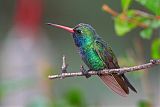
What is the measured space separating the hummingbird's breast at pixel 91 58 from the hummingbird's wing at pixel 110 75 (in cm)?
2

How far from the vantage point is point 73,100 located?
2965 millimetres

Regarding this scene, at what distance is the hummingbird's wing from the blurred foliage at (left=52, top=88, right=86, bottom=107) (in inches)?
45.9

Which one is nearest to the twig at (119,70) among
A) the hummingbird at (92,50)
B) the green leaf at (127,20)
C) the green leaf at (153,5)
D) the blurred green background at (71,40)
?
the hummingbird at (92,50)

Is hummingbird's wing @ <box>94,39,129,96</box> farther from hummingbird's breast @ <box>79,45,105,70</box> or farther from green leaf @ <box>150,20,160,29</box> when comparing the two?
green leaf @ <box>150,20,160,29</box>

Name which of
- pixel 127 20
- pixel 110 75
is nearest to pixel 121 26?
pixel 127 20

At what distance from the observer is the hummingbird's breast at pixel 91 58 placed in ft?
5.74

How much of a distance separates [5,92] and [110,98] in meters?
3.23

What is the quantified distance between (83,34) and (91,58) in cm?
9

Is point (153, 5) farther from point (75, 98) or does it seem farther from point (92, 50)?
point (75, 98)

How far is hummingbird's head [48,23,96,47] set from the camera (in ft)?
5.67

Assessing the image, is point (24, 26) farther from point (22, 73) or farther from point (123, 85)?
point (123, 85)

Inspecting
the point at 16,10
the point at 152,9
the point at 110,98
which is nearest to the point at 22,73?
the point at 110,98

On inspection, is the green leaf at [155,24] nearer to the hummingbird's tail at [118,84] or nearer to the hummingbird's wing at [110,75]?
the hummingbird's wing at [110,75]

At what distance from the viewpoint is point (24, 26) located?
24.8ft
